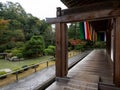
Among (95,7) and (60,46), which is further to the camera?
(60,46)

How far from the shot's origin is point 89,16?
10.9 ft

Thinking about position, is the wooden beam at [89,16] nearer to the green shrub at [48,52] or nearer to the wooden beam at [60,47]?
the wooden beam at [60,47]

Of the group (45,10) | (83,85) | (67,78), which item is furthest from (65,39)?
(45,10)

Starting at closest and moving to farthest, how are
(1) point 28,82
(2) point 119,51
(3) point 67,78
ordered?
(2) point 119,51
(3) point 67,78
(1) point 28,82

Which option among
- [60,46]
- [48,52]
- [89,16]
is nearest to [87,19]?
[89,16]

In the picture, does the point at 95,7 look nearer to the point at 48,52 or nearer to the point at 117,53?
the point at 117,53

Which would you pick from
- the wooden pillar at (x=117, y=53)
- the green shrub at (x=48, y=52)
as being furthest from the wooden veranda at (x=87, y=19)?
the green shrub at (x=48, y=52)

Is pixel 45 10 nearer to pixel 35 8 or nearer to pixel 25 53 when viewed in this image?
pixel 35 8

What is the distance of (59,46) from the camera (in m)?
3.87

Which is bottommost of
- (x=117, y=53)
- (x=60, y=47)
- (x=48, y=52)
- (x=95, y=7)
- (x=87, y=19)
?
(x=48, y=52)

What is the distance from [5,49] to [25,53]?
5.24m

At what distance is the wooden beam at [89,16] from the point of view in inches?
119

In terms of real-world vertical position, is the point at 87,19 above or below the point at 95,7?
below

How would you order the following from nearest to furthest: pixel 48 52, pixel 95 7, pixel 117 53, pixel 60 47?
pixel 117 53, pixel 95 7, pixel 60 47, pixel 48 52
